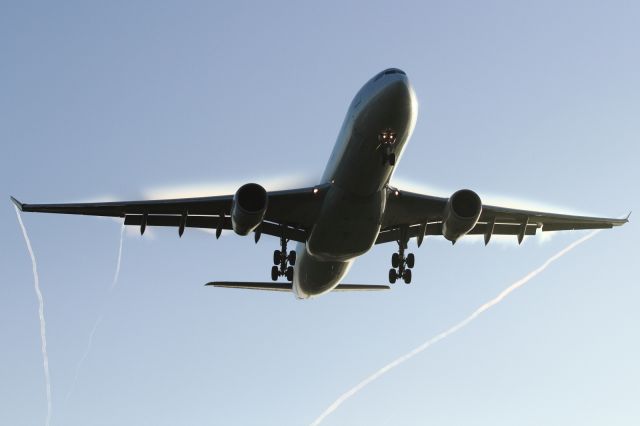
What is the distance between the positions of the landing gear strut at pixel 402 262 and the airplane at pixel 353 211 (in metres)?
0.04

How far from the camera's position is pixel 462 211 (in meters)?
27.5

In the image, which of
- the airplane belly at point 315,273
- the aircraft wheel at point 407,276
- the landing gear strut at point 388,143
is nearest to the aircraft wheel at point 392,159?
the landing gear strut at point 388,143

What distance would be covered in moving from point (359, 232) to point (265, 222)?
15.4 ft

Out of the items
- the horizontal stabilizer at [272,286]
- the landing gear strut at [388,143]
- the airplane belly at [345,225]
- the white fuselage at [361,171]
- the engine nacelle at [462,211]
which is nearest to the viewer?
the white fuselage at [361,171]

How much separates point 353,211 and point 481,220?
732cm

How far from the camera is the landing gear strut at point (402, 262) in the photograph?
31.5 meters

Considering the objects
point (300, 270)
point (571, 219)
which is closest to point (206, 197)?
point (300, 270)

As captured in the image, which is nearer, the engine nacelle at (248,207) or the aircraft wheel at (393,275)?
the engine nacelle at (248,207)

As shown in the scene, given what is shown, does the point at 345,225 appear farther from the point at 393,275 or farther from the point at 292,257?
the point at 393,275

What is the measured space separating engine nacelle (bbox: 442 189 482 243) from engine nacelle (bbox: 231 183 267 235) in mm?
5842

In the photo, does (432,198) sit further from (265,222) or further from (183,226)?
(183,226)

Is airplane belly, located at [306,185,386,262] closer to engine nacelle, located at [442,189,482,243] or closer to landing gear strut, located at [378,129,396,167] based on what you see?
landing gear strut, located at [378,129,396,167]

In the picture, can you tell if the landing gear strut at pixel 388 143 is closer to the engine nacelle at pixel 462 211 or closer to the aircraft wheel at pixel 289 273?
the engine nacelle at pixel 462 211

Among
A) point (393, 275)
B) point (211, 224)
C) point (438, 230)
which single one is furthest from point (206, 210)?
point (438, 230)
